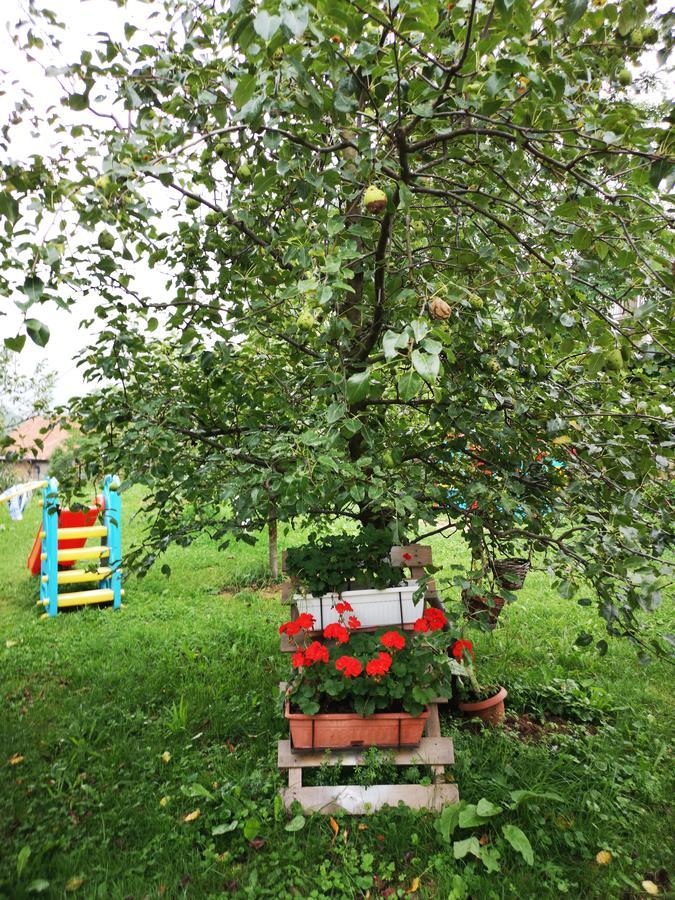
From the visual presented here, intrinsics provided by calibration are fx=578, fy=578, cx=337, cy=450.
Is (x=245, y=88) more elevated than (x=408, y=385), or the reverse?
(x=245, y=88)

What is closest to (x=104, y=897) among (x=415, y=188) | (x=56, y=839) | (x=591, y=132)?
(x=56, y=839)

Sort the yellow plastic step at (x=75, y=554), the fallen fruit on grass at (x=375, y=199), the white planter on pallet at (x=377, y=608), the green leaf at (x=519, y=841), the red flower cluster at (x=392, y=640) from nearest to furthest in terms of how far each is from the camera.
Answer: the fallen fruit on grass at (x=375, y=199) < the green leaf at (x=519, y=841) < the red flower cluster at (x=392, y=640) < the white planter on pallet at (x=377, y=608) < the yellow plastic step at (x=75, y=554)

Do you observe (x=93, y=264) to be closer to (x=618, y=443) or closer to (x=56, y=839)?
(x=618, y=443)

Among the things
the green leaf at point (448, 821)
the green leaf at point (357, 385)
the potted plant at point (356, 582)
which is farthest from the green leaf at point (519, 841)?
the green leaf at point (357, 385)

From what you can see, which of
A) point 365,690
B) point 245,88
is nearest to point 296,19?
point 245,88

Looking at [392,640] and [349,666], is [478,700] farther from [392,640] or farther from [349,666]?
[349,666]

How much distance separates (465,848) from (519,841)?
20 centimetres

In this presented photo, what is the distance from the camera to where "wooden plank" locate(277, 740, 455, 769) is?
7.84 feet

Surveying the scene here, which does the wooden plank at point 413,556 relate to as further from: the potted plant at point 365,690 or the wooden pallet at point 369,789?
the wooden pallet at point 369,789

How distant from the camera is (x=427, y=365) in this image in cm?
104

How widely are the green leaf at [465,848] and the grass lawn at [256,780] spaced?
0.13 ft

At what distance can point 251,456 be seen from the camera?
2334 mm

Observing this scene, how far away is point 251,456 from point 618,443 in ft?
4.40

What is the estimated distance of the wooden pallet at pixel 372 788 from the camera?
233 centimetres
